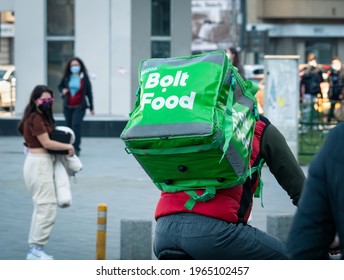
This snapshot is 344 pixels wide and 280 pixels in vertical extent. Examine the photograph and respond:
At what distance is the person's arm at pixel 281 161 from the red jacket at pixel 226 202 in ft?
0.12

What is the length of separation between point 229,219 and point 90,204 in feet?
29.5

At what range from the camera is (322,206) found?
3.13m

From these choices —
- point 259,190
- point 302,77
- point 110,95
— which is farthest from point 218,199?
point 302,77

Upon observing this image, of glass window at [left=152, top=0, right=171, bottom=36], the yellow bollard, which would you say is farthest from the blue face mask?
the yellow bollard

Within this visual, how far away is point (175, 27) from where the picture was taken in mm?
23594

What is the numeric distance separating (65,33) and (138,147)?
1919cm

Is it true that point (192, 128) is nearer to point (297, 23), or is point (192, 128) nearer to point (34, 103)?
point (34, 103)

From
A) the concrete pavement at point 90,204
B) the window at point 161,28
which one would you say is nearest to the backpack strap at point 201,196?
the concrete pavement at point 90,204

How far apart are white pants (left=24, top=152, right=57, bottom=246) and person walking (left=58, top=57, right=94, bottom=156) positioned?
30.3 feet

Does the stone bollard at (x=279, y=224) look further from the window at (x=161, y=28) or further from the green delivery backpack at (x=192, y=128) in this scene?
the window at (x=161, y=28)

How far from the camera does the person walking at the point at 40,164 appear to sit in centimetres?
930

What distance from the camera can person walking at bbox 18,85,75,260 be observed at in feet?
30.5
